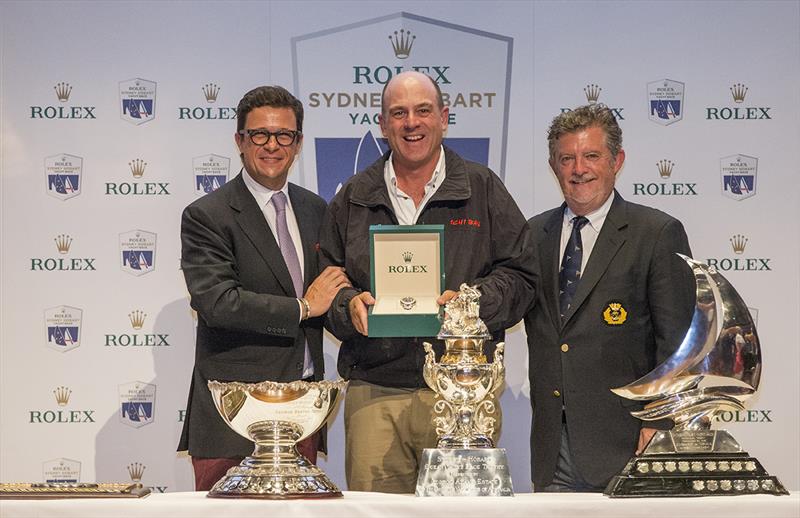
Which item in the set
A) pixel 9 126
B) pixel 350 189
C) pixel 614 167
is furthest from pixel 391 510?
pixel 9 126

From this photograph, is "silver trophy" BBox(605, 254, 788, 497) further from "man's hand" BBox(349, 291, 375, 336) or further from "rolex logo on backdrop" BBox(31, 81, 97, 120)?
"rolex logo on backdrop" BBox(31, 81, 97, 120)

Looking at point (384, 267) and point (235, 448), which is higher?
point (384, 267)

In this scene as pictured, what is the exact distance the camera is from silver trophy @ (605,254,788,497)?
7.89ft

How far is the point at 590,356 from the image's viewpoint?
3.69 m

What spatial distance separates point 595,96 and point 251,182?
1894 mm

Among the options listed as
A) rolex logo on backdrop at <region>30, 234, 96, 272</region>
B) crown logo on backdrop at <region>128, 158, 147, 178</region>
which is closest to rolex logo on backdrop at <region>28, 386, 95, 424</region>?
rolex logo on backdrop at <region>30, 234, 96, 272</region>

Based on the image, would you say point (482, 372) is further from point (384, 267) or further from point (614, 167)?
point (614, 167)

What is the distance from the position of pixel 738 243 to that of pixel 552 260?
63.1 inches

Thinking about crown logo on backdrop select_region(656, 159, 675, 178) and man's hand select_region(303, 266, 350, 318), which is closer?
man's hand select_region(303, 266, 350, 318)

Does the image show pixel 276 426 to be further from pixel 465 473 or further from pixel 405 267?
pixel 405 267

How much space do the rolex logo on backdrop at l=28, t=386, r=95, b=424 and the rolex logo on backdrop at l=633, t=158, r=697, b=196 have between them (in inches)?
113

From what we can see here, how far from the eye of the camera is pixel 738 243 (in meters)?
5.04

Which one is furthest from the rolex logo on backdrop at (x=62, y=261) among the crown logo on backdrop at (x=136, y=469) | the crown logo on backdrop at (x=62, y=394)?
the crown logo on backdrop at (x=136, y=469)

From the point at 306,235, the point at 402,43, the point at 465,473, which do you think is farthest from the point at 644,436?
the point at 402,43
